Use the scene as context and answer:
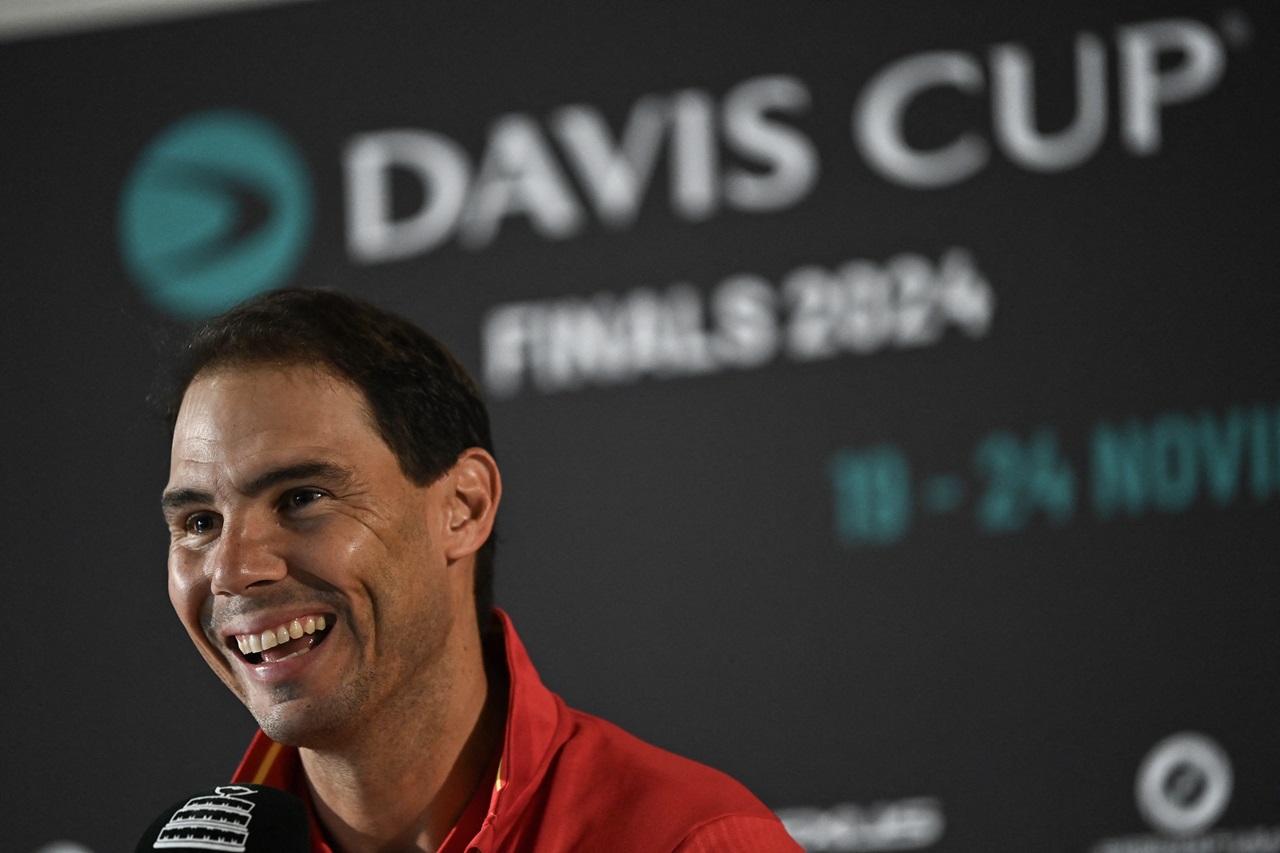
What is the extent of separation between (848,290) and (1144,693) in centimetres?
99

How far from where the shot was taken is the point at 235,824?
1.55 m

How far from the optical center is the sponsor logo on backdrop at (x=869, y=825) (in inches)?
121

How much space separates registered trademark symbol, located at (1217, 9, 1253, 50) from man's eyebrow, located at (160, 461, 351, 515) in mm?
2151

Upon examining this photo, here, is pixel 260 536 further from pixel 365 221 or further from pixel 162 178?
pixel 162 178

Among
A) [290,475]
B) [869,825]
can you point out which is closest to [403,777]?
[290,475]

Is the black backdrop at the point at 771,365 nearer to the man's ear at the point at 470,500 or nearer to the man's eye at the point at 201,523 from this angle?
the man's ear at the point at 470,500

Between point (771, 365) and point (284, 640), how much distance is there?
1729 millimetres

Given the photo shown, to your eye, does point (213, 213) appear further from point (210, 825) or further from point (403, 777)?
point (210, 825)

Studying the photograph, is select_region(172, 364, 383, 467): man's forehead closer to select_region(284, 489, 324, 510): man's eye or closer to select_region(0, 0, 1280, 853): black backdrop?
select_region(284, 489, 324, 510): man's eye

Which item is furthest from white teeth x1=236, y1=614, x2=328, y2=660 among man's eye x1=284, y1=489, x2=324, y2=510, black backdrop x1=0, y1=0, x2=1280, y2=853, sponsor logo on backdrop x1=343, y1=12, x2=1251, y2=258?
sponsor logo on backdrop x1=343, y1=12, x2=1251, y2=258

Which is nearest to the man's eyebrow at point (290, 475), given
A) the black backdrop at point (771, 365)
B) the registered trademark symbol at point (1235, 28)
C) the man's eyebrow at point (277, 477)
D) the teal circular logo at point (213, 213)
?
the man's eyebrow at point (277, 477)

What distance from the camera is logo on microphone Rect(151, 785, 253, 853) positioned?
59.9 inches

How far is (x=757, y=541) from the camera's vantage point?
321cm

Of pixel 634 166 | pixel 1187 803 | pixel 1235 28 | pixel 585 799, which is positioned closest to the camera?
pixel 585 799
